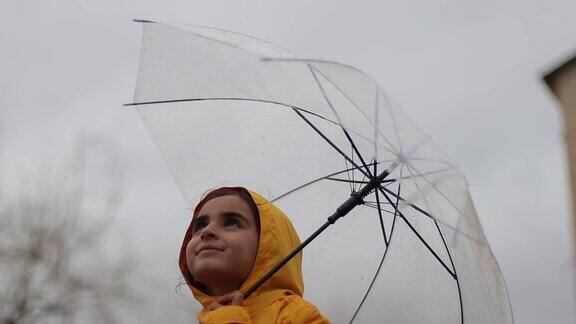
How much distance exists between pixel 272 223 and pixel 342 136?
0.57 meters

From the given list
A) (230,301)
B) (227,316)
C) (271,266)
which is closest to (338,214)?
(271,266)

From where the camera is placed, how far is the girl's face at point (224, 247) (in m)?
3.28

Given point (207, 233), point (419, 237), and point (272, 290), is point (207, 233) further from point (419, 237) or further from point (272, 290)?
point (419, 237)

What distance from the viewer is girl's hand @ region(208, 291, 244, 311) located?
3109mm

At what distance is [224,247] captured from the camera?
330 cm

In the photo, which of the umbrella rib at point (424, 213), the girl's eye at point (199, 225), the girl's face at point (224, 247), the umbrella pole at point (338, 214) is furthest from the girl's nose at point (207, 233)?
the umbrella rib at point (424, 213)

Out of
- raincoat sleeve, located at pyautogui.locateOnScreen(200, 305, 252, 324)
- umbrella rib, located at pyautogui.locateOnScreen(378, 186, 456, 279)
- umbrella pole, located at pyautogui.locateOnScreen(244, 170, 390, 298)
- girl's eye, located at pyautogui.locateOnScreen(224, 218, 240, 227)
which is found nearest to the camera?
raincoat sleeve, located at pyautogui.locateOnScreen(200, 305, 252, 324)

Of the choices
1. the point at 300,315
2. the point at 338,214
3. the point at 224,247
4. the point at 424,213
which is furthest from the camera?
the point at 424,213

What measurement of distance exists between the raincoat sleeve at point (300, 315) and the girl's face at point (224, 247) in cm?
25

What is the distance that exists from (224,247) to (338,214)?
0.45 m

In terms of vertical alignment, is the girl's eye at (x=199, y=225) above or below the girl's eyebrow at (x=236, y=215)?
below

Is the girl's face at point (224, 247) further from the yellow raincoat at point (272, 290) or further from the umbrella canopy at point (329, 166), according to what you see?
the umbrella canopy at point (329, 166)

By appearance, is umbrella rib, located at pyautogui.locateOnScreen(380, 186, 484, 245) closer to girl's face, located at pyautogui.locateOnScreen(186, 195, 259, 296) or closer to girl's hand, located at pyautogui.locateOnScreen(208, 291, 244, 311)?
girl's face, located at pyautogui.locateOnScreen(186, 195, 259, 296)

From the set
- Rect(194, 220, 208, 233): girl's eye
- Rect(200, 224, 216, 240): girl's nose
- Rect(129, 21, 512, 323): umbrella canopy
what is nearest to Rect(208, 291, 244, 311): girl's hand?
Rect(200, 224, 216, 240): girl's nose
